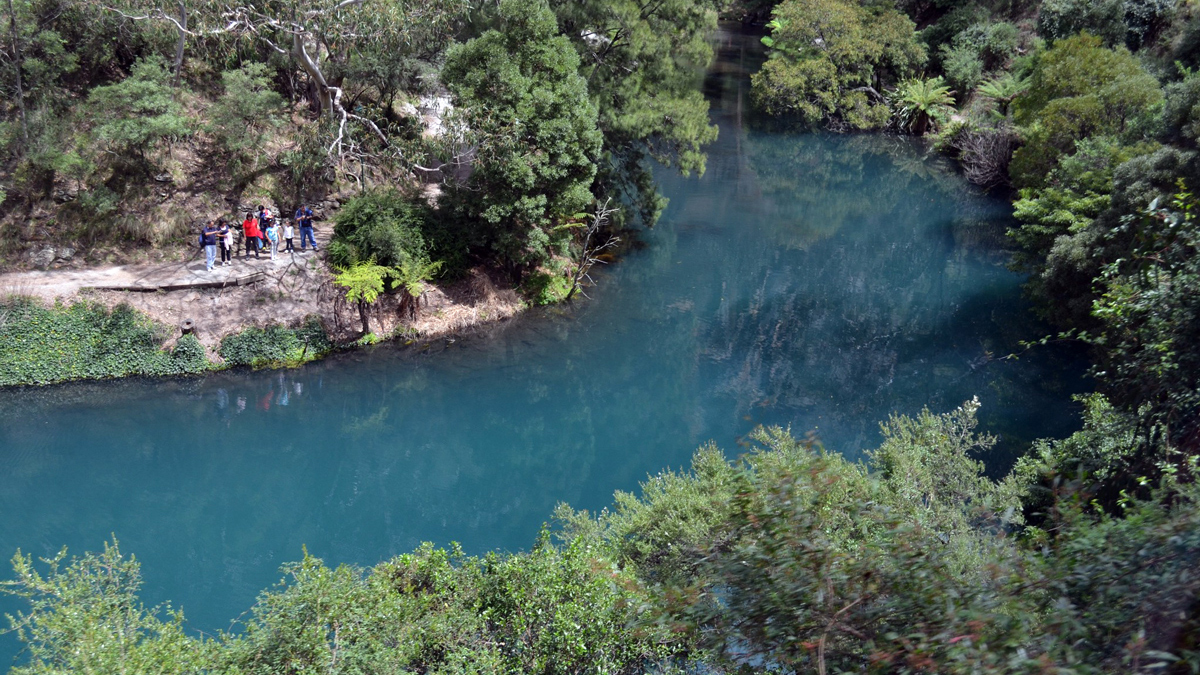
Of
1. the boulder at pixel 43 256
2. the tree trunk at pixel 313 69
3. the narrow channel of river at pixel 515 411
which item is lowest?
the narrow channel of river at pixel 515 411

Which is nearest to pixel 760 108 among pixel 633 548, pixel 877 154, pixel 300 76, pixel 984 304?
pixel 877 154

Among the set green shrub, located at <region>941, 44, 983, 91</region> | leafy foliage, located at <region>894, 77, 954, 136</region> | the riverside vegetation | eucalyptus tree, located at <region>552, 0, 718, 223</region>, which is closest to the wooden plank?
the riverside vegetation

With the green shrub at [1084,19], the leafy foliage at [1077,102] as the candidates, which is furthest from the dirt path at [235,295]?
the green shrub at [1084,19]

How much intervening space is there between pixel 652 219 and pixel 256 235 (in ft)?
45.0

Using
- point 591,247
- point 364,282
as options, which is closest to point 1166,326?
point 364,282

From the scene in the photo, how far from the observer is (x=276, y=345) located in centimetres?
2367

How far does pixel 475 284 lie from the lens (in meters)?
26.6

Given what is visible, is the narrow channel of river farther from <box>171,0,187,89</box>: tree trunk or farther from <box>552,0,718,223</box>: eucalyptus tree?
<box>171,0,187,89</box>: tree trunk

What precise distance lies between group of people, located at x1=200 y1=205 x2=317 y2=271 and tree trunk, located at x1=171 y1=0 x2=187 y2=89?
5149 millimetres

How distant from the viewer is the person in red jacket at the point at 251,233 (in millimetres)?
24578

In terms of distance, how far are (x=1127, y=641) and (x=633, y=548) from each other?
9464mm

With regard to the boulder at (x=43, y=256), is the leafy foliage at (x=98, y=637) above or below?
below

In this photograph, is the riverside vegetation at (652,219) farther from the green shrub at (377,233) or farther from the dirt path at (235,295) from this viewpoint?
the dirt path at (235,295)

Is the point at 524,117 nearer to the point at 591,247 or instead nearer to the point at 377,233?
the point at 377,233
